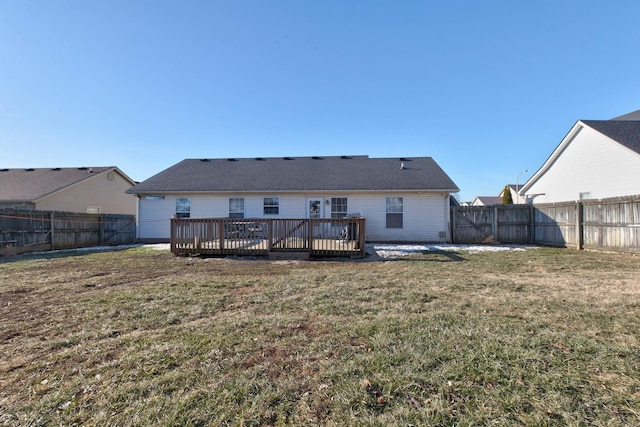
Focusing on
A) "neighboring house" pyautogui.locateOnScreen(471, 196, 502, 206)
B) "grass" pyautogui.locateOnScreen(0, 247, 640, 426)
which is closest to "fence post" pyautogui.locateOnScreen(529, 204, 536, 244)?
"grass" pyautogui.locateOnScreen(0, 247, 640, 426)

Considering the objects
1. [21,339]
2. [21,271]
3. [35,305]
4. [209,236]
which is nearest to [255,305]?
[21,339]

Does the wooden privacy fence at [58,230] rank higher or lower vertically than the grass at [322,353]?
higher

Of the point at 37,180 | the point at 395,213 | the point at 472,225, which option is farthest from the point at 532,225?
the point at 37,180

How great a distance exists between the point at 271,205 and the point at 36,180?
16.6m

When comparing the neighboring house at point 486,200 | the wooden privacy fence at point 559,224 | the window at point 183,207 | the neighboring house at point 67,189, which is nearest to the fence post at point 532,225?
the wooden privacy fence at point 559,224

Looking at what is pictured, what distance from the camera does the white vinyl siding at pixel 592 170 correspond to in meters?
12.2

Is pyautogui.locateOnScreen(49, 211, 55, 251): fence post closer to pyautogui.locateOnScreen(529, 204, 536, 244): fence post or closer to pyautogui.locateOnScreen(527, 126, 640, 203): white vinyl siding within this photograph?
pyautogui.locateOnScreen(529, 204, 536, 244): fence post

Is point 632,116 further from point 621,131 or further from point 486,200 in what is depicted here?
point 486,200

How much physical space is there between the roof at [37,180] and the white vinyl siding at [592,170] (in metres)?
28.1

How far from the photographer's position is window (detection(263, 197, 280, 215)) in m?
14.7

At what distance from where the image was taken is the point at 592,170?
45.6 ft

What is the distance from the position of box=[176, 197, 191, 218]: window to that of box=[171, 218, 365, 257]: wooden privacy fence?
5577mm

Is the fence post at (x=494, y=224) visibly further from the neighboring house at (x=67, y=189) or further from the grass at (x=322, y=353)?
the neighboring house at (x=67, y=189)

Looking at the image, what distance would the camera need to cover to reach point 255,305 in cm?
433
